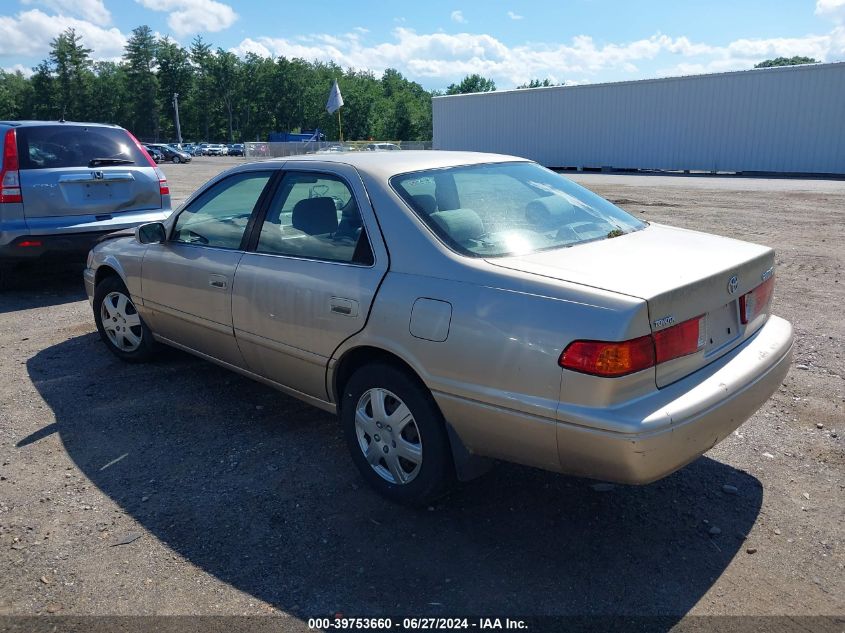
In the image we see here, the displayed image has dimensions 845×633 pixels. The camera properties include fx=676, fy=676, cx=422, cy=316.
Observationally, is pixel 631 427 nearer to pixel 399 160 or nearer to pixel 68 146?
pixel 399 160

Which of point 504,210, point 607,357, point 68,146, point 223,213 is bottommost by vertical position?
point 607,357

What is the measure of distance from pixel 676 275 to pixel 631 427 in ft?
2.38

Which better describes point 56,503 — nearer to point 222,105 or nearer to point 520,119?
point 520,119

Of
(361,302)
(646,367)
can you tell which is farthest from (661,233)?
(361,302)

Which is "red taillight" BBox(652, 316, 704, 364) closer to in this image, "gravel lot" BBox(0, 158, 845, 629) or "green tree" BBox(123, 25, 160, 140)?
"gravel lot" BBox(0, 158, 845, 629)

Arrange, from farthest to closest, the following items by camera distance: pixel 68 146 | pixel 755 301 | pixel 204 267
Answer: pixel 68 146 → pixel 204 267 → pixel 755 301

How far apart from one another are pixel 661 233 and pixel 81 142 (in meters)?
6.53

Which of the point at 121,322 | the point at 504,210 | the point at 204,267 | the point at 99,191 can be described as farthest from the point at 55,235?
A: the point at 504,210

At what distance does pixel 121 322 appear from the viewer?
17.2 ft

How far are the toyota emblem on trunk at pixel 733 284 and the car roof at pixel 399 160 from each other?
1.53m

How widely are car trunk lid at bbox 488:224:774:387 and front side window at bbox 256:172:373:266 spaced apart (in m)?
0.84

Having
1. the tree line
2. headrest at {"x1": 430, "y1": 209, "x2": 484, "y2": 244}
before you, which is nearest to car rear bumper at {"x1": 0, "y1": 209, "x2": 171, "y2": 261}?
headrest at {"x1": 430, "y1": 209, "x2": 484, "y2": 244}

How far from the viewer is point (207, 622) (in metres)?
2.55

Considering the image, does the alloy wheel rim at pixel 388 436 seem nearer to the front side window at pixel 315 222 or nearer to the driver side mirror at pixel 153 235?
the front side window at pixel 315 222
